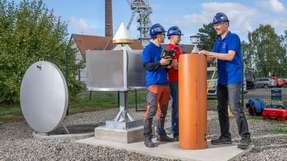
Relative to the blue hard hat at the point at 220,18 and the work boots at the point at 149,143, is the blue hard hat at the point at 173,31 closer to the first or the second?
the blue hard hat at the point at 220,18

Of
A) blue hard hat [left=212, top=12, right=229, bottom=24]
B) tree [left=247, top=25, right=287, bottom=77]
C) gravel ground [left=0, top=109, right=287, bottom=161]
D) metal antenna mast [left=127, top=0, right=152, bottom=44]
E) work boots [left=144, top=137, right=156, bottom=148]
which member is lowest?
gravel ground [left=0, top=109, right=287, bottom=161]

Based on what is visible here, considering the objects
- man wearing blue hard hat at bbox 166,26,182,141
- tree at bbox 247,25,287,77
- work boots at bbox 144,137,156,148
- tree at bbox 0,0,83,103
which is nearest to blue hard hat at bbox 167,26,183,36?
man wearing blue hard hat at bbox 166,26,182,141

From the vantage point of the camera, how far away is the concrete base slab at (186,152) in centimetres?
588

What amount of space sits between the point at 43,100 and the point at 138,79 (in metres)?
2.10

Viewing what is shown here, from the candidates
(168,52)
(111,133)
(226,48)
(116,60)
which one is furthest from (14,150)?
(226,48)

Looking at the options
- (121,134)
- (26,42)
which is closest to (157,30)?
(121,134)

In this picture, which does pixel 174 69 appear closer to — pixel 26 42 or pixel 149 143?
pixel 149 143

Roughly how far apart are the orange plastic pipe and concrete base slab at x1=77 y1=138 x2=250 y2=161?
196mm

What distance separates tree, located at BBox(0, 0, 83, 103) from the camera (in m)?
14.8

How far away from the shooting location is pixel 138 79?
7.61 m

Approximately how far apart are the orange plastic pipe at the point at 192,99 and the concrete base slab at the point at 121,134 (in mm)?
1151

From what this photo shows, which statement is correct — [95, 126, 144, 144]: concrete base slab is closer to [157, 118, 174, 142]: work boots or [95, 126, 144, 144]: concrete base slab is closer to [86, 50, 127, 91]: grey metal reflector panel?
[157, 118, 174, 142]: work boots

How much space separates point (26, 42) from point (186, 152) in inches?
426

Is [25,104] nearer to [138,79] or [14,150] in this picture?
[14,150]
